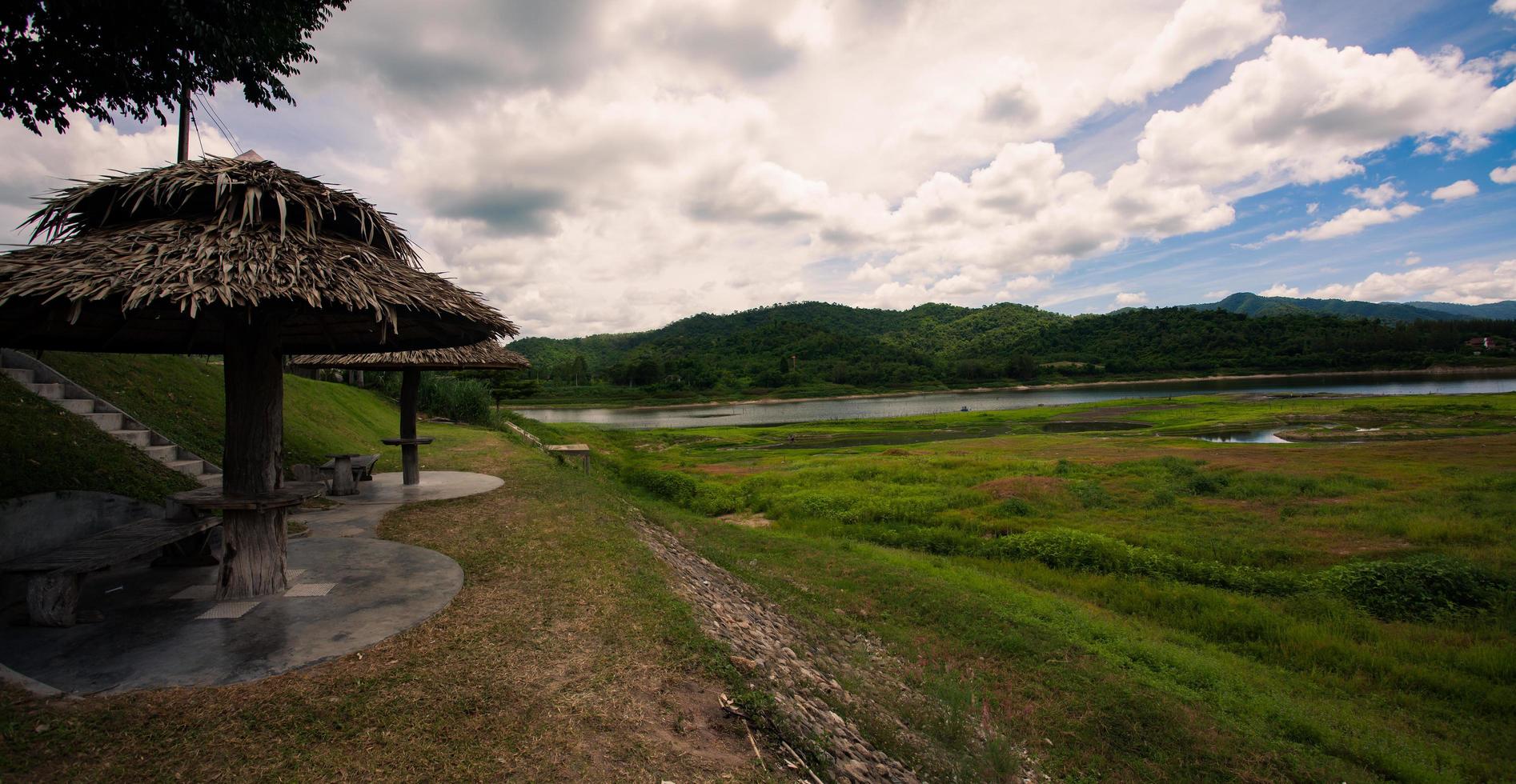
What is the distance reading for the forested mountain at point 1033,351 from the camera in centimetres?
8731

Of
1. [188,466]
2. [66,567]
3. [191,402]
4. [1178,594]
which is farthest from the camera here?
[191,402]

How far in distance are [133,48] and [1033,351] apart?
391 feet

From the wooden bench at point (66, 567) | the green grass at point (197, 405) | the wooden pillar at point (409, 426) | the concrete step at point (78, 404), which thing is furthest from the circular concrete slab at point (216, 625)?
the green grass at point (197, 405)

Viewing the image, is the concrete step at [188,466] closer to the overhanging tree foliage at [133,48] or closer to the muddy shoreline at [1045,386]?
the overhanging tree foliage at [133,48]

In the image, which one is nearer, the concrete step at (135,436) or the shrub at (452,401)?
the concrete step at (135,436)

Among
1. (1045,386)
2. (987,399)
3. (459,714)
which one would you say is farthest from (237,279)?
(1045,386)

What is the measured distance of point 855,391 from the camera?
92.8 meters

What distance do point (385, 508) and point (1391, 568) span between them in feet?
51.3

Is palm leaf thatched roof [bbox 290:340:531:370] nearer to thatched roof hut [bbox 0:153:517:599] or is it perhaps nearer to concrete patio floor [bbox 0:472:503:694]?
concrete patio floor [bbox 0:472:503:694]

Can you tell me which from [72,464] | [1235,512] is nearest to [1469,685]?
[1235,512]

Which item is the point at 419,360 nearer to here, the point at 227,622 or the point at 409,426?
the point at 409,426

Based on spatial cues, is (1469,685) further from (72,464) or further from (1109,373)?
(1109,373)

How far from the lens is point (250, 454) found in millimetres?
5406

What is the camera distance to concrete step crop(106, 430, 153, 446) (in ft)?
28.6
